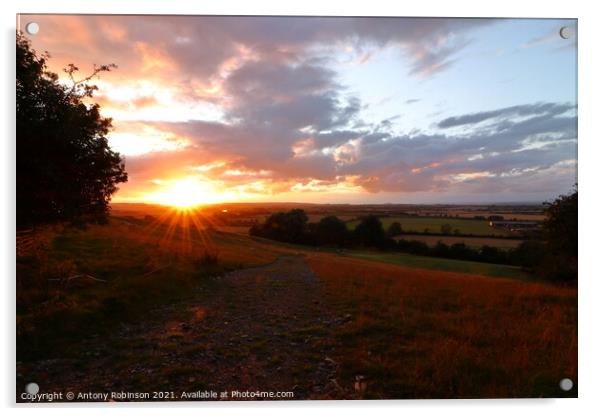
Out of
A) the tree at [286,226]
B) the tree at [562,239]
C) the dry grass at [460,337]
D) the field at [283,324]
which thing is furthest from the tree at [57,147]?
the tree at [562,239]

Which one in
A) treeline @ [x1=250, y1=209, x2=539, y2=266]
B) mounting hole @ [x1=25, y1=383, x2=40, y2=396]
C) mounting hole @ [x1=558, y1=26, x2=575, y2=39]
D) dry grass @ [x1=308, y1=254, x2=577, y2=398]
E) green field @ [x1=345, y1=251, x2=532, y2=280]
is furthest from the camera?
treeline @ [x1=250, y1=209, x2=539, y2=266]

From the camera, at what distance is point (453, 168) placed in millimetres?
5328

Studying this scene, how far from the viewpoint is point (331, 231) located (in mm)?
5688

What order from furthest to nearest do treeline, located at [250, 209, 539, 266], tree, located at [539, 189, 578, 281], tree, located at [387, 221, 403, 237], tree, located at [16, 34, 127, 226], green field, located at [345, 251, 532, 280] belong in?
tree, located at [387, 221, 403, 237], treeline, located at [250, 209, 539, 266], green field, located at [345, 251, 532, 280], tree, located at [539, 189, 578, 281], tree, located at [16, 34, 127, 226]

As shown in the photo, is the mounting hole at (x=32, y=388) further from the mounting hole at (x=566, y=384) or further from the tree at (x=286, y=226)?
the mounting hole at (x=566, y=384)

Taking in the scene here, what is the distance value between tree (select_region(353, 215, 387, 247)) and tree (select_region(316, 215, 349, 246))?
250 mm

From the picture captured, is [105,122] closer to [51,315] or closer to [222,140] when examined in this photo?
[222,140]

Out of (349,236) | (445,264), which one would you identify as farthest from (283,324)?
(445,264)

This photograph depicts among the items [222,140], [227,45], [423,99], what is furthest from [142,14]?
[423,99]

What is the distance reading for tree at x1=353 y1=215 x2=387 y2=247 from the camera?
5.61 meters

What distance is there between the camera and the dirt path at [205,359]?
415 centimetres

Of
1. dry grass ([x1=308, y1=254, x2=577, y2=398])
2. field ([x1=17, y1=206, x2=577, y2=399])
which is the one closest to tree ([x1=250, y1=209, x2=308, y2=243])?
field ([x1=17, y1=206, x2=577, y2=399])

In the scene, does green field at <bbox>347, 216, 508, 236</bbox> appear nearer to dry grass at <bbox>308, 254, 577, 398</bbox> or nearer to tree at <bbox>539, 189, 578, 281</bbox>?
tree at <bbox>539, 189, 578, 281</bbox>

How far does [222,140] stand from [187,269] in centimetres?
371
